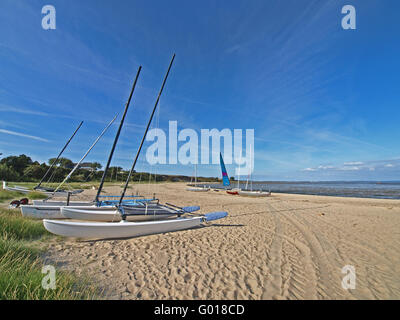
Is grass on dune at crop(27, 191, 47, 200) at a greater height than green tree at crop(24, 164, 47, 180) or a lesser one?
lesser

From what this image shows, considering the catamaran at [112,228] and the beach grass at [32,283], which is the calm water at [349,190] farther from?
the beach grass at [32,283]

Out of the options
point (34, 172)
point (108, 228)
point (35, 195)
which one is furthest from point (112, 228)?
point (34, 172)

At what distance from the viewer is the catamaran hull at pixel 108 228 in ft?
18.3

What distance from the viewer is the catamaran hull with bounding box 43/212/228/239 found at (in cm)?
558

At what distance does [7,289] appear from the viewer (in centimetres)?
273

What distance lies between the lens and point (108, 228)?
6.04 metres

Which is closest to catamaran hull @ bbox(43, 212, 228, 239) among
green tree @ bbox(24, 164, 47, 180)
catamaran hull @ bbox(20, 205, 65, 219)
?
catamaran hull @ bbox(20, 205, 65, 219)

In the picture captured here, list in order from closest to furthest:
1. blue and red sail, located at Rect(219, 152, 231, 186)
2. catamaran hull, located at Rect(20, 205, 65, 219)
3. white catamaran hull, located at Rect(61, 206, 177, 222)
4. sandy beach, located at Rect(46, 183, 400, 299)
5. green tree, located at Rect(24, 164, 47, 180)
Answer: sandy beach, located at Rect(46, 183, 400, 299) < white catamaran hull, located at Rect(61, 206, 177, 222) < catamaran hull, located at Rect(20, 205, 65, 219) < green tree, located at Rect(24, 164, 47, 180) < blue and red sail, located at Rect(219, 152, 231, 186)

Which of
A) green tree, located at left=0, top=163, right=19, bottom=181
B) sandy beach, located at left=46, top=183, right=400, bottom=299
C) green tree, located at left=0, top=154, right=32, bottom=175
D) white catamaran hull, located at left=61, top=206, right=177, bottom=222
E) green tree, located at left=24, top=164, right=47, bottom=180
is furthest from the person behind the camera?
green tree, located at left=0, top=154, right=32, bottom=175

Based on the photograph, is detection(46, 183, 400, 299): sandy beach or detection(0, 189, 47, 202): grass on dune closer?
detection(46, 183, 400, 299): sandy beach

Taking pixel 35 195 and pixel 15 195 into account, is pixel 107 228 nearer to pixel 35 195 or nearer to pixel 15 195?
pixel 35 195

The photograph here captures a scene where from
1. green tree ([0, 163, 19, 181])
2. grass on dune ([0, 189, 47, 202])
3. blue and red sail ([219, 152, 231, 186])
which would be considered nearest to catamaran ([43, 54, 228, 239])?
grass on dune ([0, 189, 47, 202])

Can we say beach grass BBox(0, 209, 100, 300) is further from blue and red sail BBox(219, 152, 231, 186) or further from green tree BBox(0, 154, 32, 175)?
green tree BBox(0, 154, 32, 175)

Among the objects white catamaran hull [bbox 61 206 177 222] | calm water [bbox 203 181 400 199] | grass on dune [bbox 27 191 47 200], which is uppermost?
white catamaran hull [bbox 61 206 177 222]
